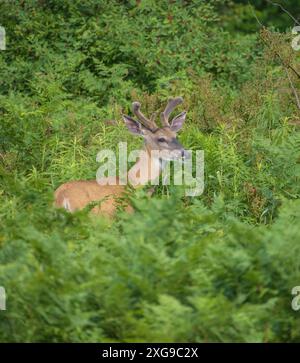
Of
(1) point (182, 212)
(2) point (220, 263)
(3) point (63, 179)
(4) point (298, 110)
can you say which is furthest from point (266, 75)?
(2) point (220, 263)

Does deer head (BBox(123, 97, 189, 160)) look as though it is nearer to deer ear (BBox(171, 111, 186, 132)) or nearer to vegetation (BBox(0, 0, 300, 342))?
deer ear (BBox(171, 111, 186, 132))

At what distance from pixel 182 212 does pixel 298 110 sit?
Answer: 384 centimetres

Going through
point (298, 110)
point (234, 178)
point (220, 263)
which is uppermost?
point (298, 110)

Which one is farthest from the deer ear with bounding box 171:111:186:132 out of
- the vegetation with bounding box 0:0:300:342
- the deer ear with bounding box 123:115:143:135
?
the deer ear with bounding box 123:115:143:135

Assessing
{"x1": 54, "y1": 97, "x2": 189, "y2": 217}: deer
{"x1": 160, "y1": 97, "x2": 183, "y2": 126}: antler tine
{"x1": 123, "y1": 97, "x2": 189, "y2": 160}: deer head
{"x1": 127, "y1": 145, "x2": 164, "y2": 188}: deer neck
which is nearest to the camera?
{"x1": 54, "y1": 97, "x2": 189, "y2": 217}: deer

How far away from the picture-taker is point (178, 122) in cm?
1044

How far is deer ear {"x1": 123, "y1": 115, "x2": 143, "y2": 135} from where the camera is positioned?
10117 mm

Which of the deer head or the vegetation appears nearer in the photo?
the vegetation

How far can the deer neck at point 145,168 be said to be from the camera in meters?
9.94

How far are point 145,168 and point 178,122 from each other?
646 millimetres

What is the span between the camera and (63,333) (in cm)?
639

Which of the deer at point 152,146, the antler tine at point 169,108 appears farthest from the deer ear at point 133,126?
the antler tine at point 169,108

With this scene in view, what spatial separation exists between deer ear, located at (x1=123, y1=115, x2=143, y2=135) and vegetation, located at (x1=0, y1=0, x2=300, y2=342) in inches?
9.7
